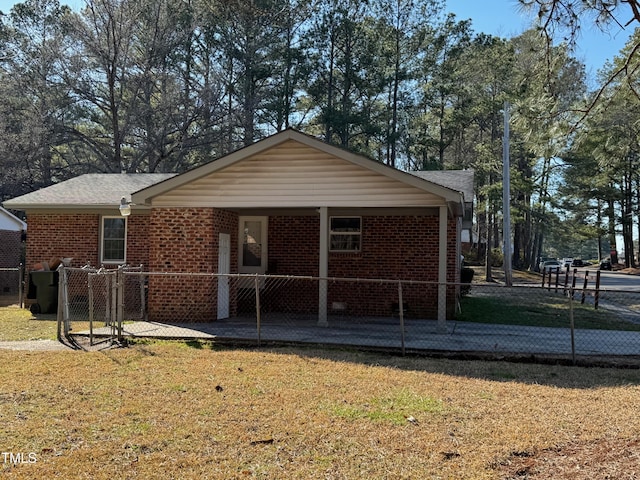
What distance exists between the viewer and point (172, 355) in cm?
834

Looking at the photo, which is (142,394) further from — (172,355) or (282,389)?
(172,355)

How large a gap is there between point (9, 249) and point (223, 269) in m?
16.2

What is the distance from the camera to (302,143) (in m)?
11.2

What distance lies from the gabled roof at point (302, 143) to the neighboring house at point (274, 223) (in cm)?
2

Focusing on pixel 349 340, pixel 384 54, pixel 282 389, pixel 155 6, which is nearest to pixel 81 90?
pixel 155 6

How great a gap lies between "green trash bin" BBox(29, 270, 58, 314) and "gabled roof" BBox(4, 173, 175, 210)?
1.98 meters

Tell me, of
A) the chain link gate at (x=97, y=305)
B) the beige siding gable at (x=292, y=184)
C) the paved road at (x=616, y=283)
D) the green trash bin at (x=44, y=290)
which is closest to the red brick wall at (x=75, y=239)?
the chain link gate at (x=97, y=305)

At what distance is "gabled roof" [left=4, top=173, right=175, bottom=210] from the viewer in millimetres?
14391

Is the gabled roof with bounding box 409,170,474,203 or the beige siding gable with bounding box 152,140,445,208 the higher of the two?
the gabled roof with bounding box 409,170,474,203

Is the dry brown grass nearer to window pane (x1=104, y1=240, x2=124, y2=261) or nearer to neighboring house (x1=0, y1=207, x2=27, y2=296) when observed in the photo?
window pane (x1=104, y1=240, x2=124, y2=261)

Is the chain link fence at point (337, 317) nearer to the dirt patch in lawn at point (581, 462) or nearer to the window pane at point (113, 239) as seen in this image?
the window pane at point (113, 239)

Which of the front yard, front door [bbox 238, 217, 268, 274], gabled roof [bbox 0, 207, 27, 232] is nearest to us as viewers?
the front yard

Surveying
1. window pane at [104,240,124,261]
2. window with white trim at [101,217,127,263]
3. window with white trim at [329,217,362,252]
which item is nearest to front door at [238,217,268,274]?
window with white trim at [329,217,362,252]

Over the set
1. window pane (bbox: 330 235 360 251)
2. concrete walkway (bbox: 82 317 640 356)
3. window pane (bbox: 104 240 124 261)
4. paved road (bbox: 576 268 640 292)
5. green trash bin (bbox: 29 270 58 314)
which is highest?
window pane (bbox: 330 235 360 251)
